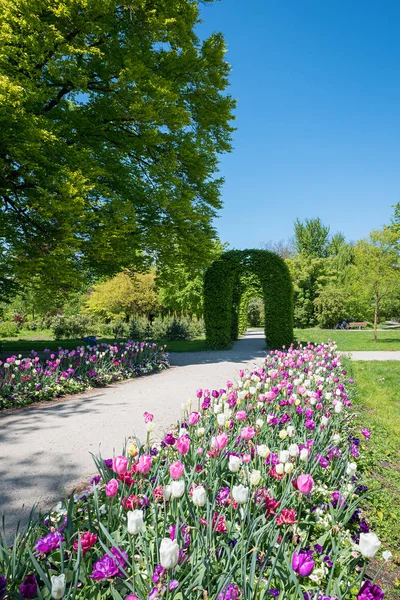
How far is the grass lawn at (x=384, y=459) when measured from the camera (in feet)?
8.35

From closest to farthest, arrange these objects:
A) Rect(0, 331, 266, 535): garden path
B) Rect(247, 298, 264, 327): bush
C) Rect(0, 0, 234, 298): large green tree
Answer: Rect(0, 331, 266, 535): garden path
Rect(0, 0, 234, 298): large green tree
Rect(247, 298, 264, 327): bush

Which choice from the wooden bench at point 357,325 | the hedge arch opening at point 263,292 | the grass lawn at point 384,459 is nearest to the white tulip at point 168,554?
the grass lawn at point 384,459

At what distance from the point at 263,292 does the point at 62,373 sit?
926 cm

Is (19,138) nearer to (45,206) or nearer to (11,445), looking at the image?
(45,206)

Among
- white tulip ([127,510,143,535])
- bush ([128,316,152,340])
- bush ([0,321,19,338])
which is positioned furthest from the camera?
bush ([0,321,19,338])

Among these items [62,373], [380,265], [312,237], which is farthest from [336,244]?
[62,373]

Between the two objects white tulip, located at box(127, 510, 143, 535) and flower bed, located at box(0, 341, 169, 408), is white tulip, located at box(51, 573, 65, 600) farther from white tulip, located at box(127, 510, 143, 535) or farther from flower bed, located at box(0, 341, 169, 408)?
flower bed, located at box(0, 341, 169, 408)

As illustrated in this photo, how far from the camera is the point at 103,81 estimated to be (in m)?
9.68

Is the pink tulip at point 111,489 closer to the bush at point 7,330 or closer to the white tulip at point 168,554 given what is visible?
the white tulip at point 168,554

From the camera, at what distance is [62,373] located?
6566 mm

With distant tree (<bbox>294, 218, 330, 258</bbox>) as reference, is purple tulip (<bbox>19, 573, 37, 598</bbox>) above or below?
below

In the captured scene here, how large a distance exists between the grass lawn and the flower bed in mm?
4917

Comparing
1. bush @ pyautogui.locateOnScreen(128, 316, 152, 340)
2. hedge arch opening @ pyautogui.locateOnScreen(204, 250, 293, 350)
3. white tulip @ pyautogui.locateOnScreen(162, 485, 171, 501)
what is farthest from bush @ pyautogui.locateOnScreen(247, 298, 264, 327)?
white tulip @ pyautogui.locateOnScreen(162, 485, 171, 501)

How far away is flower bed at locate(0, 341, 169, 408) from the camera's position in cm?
591
